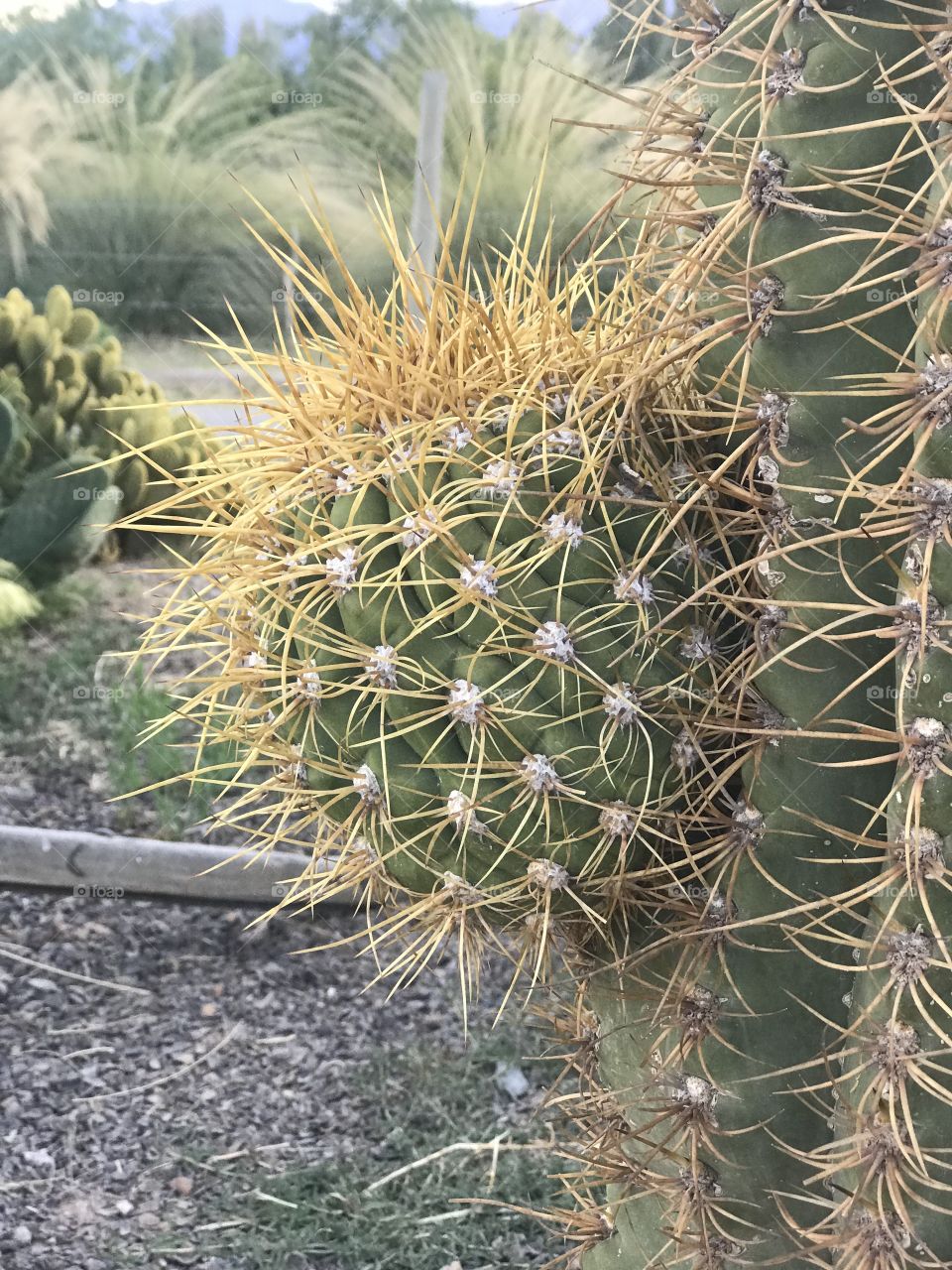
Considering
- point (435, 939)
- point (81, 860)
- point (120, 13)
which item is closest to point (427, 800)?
point (435, 939)

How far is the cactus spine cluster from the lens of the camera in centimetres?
60

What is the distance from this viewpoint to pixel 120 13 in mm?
2461

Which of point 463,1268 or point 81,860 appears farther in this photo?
point 81,860

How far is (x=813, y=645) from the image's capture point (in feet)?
2.18

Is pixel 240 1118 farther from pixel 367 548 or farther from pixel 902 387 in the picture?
pixel 902 387

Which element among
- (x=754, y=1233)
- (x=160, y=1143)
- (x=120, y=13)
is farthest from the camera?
(x=120, y=13)

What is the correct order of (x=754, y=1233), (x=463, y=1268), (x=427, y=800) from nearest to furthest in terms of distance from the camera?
(x=427, y=800)
(x=754, y=1233)
(x=463, y=1268)

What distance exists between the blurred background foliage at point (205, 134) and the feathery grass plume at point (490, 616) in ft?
5.42

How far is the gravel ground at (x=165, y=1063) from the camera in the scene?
4.89 feet

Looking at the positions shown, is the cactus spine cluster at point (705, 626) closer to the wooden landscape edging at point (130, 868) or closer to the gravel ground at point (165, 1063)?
the gravel ground at point (165, 1063)

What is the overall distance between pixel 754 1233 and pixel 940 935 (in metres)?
0.29

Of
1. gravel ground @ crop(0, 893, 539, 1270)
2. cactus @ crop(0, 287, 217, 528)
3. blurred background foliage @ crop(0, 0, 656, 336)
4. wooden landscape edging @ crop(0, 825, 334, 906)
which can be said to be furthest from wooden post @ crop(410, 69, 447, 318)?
gravel ground @ crop(0, 893, 539, 1270)

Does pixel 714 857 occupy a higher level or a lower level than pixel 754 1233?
higher

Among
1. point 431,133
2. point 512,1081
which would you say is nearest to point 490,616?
point 512,1081
